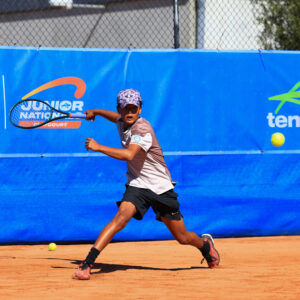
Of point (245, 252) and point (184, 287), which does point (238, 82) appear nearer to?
point (245, 252)

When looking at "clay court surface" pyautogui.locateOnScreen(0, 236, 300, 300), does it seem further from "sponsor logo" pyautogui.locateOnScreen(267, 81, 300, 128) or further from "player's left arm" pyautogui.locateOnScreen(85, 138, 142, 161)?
"sponsor logo" pyautogui.locateOnScreen(267, 81, 300, 128)

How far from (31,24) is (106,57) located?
7.64 m

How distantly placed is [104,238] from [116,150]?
814 mm

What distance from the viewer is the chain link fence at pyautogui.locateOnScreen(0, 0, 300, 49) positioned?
1363cm

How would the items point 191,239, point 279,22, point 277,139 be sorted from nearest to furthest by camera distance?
point 191,239 < point 277,139 < point 279,22

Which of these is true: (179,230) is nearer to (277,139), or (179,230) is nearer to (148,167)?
(148,167)

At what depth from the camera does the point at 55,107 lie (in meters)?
8.38

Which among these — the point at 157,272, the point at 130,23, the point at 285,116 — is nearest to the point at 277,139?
the point at 285,116

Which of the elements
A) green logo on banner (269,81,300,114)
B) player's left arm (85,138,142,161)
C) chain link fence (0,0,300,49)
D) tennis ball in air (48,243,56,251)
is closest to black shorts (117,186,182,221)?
player's left arm (85,138,142,161)

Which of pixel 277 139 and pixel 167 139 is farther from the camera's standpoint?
pixel 167 139

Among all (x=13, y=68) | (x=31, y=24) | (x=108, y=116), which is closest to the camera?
(x=108, y=116)

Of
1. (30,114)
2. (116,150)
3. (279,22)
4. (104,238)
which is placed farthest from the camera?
(279,22)

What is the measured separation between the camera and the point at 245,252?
7859mm

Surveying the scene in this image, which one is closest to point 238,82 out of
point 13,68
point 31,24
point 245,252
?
point 245,252
